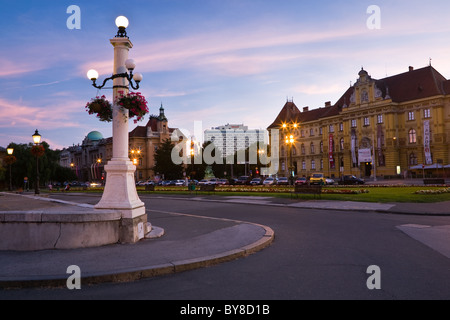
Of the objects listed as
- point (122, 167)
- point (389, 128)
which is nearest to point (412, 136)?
point (389, 128)

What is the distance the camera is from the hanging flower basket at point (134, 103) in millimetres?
9016

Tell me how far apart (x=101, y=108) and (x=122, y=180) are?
2203mm

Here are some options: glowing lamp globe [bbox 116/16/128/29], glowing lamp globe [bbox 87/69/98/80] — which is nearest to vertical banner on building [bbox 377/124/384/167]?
glowing lamp globe [bbox 116/16/128/29]

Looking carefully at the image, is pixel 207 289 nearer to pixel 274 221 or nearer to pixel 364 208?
pixel 274 221

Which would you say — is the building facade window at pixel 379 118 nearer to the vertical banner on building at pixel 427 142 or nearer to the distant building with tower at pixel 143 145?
the vertical banner on building at pixel 427 142

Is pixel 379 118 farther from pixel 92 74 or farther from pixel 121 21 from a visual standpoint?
pixel 92 74

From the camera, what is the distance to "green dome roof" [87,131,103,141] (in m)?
137

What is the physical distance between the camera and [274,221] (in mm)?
13078

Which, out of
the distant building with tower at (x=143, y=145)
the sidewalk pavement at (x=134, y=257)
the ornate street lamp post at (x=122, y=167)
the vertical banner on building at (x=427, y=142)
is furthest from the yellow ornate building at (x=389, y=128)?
the distant building with tower at (x=143, y=145)

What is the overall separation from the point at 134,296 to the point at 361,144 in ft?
239

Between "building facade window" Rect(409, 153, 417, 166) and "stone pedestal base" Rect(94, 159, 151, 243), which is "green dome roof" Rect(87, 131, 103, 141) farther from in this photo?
"stone pedestal base" Rect(94, 159, 151, 243)

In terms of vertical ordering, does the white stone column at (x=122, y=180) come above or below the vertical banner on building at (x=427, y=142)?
below

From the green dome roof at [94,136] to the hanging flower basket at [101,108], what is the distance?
137 meters

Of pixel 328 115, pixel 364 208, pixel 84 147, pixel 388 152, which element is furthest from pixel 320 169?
pixel 84 147
